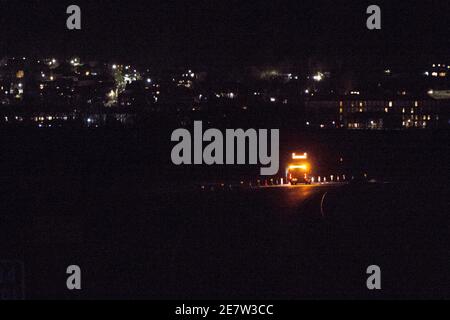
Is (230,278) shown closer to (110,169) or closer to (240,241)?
(240,241)

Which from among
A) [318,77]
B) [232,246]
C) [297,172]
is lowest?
[232,246]

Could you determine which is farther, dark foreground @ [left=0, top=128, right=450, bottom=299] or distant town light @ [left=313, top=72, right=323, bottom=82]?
distant town light @ [left=313, top=72, right=323, bottom=82]

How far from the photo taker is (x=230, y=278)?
23.8 feet

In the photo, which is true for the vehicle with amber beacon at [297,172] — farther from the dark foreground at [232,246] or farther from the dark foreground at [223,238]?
the dark foreground at [232,246]

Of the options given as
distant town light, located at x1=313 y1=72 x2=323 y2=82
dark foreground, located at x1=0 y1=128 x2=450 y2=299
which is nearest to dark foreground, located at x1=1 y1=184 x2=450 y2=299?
dark foreground, located at x1=0 y1=128 x2=450 y2=299

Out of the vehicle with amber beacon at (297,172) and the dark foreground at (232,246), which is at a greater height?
the vehicle with amber beacon at (297,172)

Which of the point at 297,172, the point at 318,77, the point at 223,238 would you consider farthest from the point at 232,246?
the point at 318,77

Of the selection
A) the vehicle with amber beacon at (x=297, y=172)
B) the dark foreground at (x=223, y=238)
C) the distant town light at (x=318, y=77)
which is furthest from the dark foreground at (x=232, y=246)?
the distant town light at (x=318, y=77)

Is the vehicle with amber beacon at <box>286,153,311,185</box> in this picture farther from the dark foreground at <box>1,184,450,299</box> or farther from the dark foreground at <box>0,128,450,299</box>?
the dark foreground at <box>1,184,450,299</box>

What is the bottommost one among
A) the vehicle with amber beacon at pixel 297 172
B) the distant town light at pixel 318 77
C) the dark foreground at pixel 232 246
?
the dark foreground at pixel 232 246

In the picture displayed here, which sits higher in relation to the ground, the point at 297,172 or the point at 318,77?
the point at 318,77

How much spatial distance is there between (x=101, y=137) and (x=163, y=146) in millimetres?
3098

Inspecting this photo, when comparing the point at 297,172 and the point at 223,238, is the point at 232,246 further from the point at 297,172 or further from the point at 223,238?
the point at 297,172

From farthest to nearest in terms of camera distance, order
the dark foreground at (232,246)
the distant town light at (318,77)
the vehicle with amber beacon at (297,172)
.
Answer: the distant town light at (318,77) < the vehicle with amber beacon at (297,172) < the dark foreground at (232,246)
